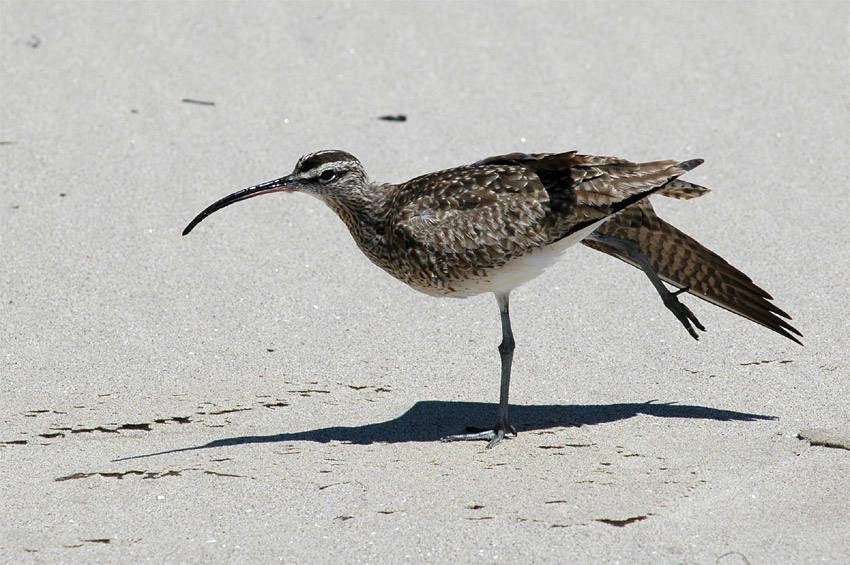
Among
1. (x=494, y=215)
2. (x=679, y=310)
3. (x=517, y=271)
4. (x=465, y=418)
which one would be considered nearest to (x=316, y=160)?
(x=494, y=215)

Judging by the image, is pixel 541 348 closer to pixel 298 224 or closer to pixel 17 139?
pixel 298 224

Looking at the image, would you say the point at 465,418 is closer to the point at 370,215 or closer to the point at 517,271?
the point at 517,271

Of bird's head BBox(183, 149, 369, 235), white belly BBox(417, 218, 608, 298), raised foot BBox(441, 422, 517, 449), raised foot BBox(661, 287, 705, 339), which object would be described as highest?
bird's head BBox(183, 149, 369, 235)

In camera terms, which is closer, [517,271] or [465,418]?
[517,271]

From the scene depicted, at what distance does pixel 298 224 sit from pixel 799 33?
20.1ft

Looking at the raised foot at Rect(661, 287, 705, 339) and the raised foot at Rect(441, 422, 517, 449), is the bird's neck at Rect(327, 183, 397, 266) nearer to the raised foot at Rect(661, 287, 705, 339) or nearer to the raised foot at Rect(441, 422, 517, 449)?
the raised foot at Rect(441, 422, 517, 449)

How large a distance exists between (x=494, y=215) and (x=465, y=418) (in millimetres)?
1289

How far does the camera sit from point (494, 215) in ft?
22.6

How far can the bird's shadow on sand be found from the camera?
6.89m

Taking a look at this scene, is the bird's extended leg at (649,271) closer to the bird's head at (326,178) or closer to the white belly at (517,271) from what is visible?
the white belly at (517,271)

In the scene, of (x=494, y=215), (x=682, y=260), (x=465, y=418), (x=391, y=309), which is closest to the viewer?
(x=494, y=215)

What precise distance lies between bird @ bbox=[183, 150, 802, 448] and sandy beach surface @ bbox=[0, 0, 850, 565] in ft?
2.17

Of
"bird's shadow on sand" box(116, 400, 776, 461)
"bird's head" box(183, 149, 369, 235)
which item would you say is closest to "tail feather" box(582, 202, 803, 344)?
"bird's shadow on sand" box(116, 400, 776, 461)

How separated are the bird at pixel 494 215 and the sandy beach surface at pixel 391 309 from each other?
0.66m
